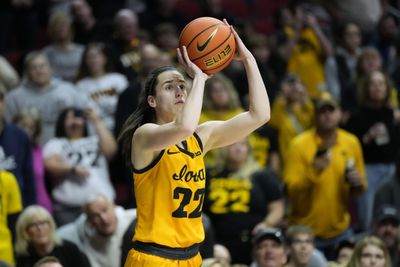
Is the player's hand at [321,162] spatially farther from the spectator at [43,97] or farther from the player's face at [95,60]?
the player's face at [95,60]

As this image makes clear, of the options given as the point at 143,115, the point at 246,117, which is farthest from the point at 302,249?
the point at 143,115

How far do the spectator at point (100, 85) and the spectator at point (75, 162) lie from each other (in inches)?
39.2

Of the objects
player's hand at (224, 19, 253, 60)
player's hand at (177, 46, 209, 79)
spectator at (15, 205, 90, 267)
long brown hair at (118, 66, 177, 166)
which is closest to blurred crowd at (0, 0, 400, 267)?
spectator at (15, 205, 90, 267)

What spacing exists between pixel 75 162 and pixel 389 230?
2934 millimetres

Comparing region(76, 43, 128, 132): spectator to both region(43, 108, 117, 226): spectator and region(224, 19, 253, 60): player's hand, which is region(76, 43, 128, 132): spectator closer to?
region(43, 108, 117, 226): spectator

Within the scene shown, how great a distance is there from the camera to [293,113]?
11289mm

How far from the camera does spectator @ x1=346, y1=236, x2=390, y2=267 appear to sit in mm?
8359

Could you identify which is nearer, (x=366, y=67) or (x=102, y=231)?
(x=102, y=231)

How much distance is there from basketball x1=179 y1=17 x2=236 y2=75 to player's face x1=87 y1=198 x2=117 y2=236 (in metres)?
3.26

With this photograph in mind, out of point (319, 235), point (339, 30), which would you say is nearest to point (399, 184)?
point (319, 235)

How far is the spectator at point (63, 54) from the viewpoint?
11758mm

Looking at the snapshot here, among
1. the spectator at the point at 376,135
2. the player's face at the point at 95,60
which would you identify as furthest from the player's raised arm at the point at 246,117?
the player's face at the point at 95,60

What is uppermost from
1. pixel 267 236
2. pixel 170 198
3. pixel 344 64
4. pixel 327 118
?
pixel 170 198

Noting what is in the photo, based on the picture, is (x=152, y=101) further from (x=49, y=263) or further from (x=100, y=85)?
(x=100, y=85)
